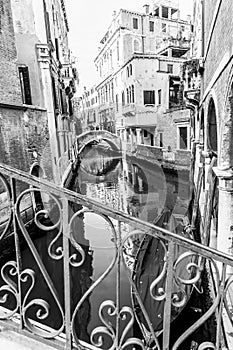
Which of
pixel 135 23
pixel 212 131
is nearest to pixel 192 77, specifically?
pixel 212 131

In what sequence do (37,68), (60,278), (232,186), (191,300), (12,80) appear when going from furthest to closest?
(37,68) < (12,80) < (60,278) < (191,300) < (232,186)

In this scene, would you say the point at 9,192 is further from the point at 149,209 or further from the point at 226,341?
the point at 149,209

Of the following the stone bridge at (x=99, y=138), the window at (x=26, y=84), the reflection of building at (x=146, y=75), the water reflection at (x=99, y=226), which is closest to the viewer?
the water reflection at (x=99, y=226)

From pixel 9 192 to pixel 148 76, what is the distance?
18.0 meters

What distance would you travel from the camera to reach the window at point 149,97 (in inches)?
703

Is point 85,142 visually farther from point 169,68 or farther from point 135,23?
point 135,23

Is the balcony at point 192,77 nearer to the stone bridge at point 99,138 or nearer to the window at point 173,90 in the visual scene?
the stone bridge at point 99,138

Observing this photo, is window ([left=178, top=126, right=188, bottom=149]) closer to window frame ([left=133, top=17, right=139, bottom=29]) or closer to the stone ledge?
window frame ([left=133, top=17, right=139, bottom=29])

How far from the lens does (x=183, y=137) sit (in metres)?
14.1

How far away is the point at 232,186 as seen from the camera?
3.30m

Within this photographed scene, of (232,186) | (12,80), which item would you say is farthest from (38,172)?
(232,186)

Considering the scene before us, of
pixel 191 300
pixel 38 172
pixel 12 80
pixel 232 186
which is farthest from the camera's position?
pixel 38 172

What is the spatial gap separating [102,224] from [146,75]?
1266cm

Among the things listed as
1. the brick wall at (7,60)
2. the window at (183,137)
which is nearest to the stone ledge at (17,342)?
the brick wall at (7,60)
